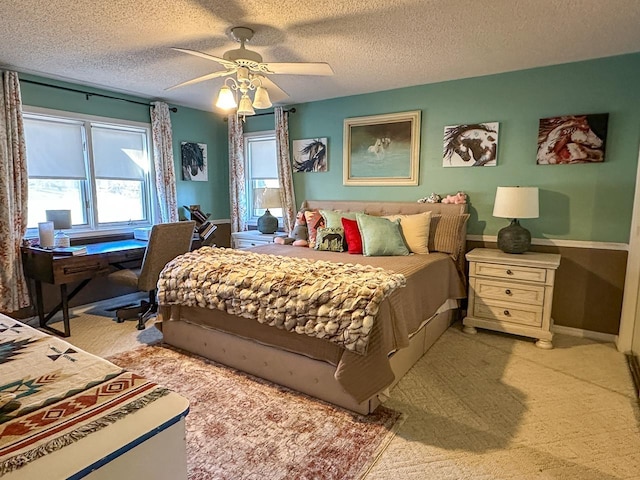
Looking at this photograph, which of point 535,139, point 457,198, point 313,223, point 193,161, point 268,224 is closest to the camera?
point 535,139

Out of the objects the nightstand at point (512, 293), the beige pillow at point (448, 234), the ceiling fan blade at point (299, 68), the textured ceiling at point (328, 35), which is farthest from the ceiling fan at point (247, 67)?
A: the nightstand at point (512, 293)

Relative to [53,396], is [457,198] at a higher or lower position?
higher

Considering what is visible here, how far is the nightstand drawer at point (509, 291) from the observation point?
3.19 metres

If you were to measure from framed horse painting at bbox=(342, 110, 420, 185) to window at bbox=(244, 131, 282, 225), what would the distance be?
1.20 m

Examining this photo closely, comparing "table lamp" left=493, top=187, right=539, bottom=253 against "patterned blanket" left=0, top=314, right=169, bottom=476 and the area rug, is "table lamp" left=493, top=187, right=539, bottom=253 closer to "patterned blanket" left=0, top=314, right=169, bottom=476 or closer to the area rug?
the area rug

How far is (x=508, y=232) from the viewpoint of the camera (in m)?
3.44

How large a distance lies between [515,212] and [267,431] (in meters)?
2.64

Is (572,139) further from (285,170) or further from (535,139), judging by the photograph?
(285,170)

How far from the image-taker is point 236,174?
5480 mm

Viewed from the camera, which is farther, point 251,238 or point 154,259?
point 251,238

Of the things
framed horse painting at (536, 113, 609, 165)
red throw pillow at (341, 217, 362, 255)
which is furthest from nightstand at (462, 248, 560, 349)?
red throw pillow at (341, 217, 362, 255)

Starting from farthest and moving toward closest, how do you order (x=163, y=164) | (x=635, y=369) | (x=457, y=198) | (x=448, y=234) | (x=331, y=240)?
1. (x=163, y=164)
2. (x=457, y=198)
3. (x=331, y=240)
4. (x=448, y=234)
5. (x=635, y=369)

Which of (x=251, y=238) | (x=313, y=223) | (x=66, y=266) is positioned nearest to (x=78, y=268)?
(x=66, y=266)

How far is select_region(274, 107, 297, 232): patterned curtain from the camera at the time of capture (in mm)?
5004
